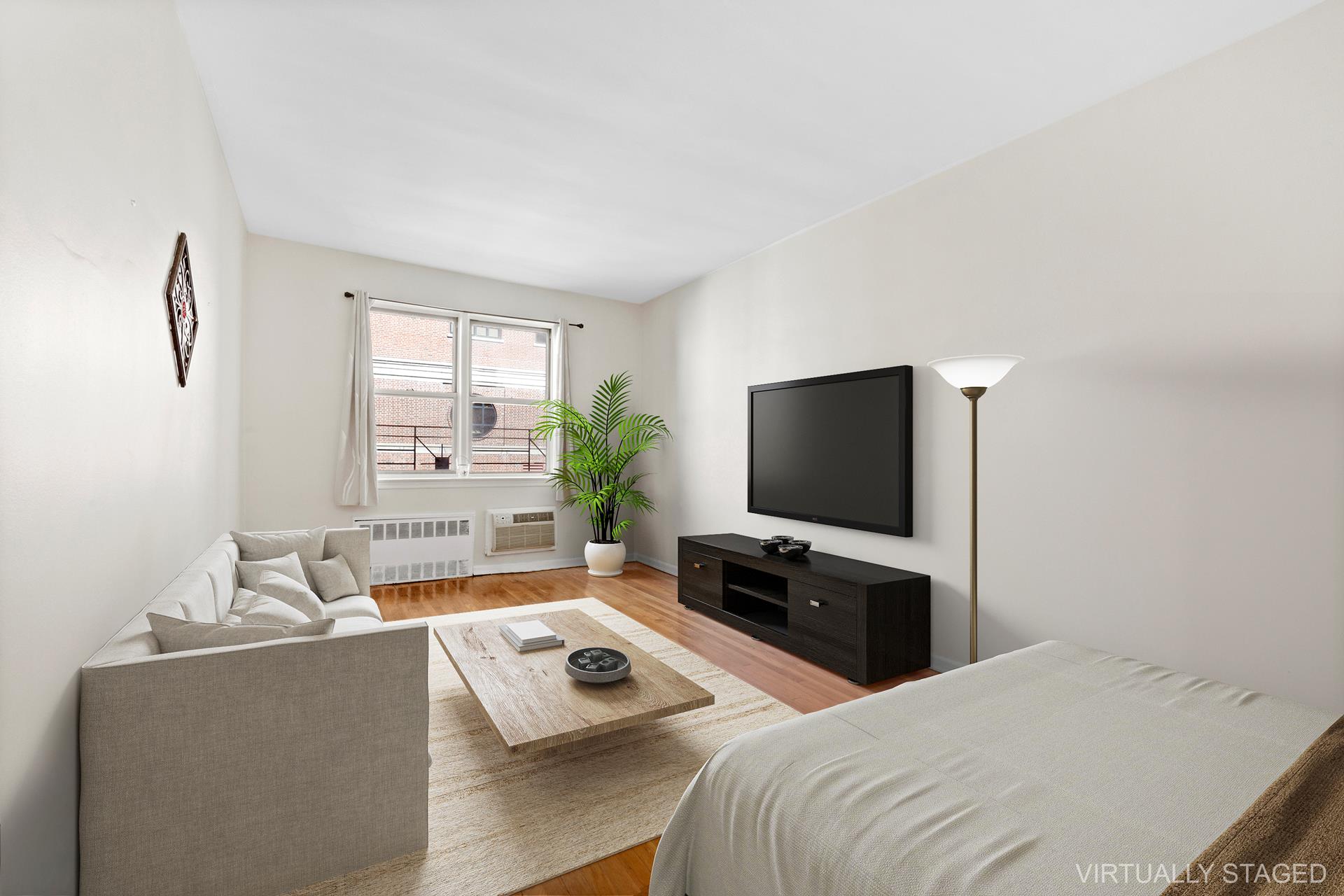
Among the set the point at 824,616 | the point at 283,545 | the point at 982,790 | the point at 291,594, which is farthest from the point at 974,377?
the point at 283,545

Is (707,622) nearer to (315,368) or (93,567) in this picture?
(93,567)

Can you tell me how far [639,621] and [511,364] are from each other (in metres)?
2.82

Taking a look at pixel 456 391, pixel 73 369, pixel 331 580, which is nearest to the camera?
pixel 73 369

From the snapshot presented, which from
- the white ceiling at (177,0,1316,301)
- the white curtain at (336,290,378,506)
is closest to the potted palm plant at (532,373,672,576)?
the white curtain at (336,290,378,506)

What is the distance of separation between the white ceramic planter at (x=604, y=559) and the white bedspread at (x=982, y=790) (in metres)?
4.04

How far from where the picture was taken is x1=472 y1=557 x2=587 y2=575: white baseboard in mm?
5391

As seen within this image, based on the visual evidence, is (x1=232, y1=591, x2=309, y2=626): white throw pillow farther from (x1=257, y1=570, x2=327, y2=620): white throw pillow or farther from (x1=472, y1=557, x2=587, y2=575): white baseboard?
(x1=472, y1=557, x2=587, y2=575): white baseboard

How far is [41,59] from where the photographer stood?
113 cm

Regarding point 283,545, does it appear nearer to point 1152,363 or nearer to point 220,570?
point 220,570

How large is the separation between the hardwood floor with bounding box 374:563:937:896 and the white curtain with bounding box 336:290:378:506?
813mm

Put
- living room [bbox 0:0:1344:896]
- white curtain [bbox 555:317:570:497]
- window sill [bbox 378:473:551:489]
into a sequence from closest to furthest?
living room [bbox 0:0:1344:896], window sill [bbox 378:473:551:489], white curtain [bbox 555:317:570:497]

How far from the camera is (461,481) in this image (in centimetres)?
528

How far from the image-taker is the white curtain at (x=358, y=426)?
4723 mm

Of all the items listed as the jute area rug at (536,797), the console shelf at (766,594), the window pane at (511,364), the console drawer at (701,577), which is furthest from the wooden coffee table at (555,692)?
the window pane at (511,364)
